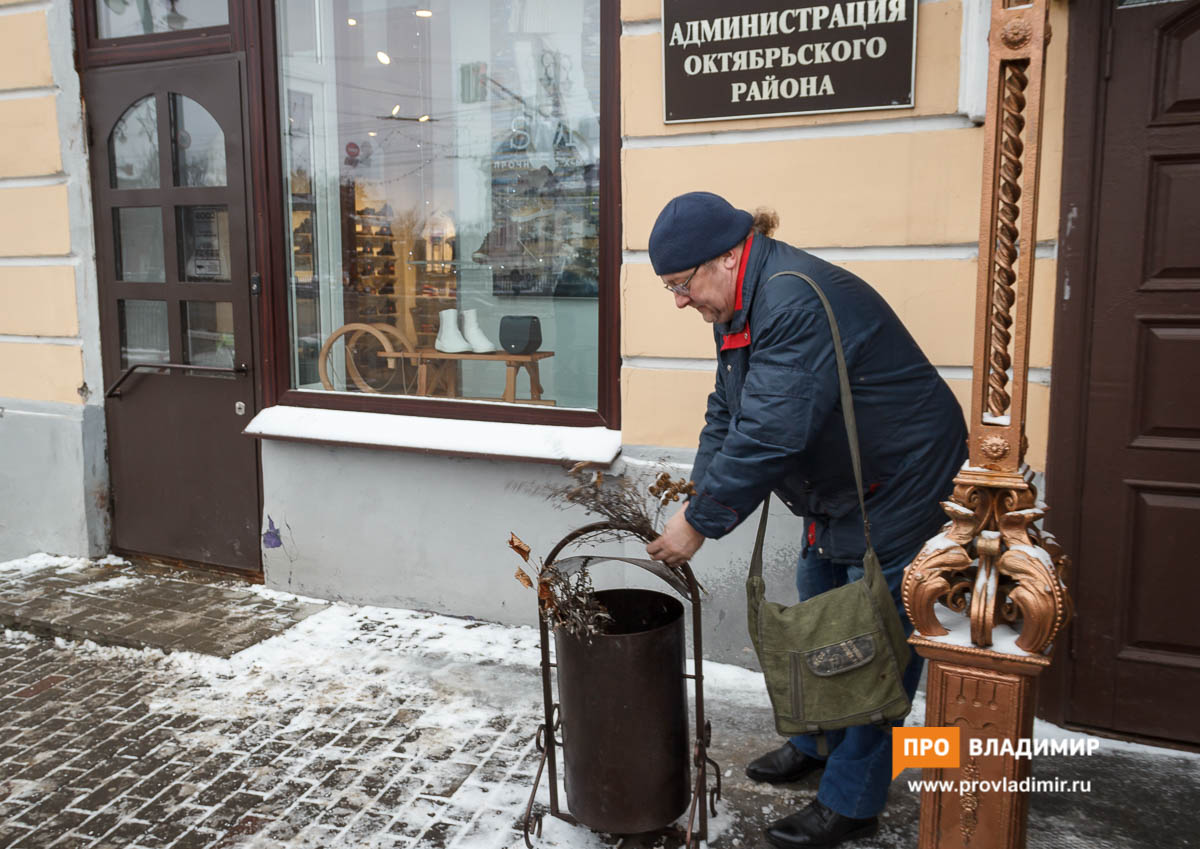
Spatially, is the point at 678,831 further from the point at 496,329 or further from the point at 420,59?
the point at 420,59

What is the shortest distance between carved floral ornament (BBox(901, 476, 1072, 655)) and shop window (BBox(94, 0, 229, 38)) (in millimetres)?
4397

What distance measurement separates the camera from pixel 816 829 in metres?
2.82

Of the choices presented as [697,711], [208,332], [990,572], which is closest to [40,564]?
[208,332]

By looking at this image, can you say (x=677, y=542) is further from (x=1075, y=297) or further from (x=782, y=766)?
(x=1075, y=297)

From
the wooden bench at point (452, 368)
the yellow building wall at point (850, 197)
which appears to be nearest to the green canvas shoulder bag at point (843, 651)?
the yellow building wall at point (850, 197)

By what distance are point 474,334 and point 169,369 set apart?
1776 millimetres

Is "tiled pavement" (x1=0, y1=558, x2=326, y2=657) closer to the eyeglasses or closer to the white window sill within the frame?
the white window sill

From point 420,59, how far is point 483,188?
2.29 feet

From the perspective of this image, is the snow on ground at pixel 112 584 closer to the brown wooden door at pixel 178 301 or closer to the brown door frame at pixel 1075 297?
the brown wooden door at pixel 178 301

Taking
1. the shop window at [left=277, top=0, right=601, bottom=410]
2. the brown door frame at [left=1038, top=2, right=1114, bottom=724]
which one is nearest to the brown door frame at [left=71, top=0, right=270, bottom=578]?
the shop window at [left=277, top=0, right=601, bottom=410]

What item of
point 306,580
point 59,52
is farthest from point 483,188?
point 59,52

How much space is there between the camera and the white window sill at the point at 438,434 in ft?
14.1

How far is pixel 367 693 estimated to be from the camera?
12.9 feet

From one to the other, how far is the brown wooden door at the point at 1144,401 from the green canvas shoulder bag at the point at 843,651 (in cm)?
127
